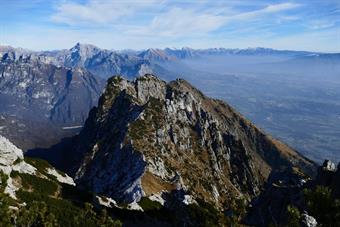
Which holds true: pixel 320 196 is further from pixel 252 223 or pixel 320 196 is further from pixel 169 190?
pixel 169 190

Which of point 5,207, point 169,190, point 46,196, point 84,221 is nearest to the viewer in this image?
point 5,207

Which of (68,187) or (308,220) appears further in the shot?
(68,187)

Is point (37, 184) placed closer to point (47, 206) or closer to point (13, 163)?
point (13, 163)

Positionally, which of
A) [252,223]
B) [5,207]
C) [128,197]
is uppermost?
[5,207]

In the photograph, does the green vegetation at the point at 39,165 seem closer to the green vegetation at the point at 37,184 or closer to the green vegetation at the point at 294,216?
the green vegetation at the point at 37,184

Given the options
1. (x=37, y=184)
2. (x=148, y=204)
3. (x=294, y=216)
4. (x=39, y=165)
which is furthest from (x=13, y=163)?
(x=294, y=216)

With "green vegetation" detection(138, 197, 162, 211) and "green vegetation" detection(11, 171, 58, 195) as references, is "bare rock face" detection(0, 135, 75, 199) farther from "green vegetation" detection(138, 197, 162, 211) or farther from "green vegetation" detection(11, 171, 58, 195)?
"green vegetation" detection(138, 197, 162, 211)

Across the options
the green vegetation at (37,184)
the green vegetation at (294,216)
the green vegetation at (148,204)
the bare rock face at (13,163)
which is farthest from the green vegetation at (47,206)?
the green vegetation at (294,216)

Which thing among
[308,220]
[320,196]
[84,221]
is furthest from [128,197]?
[320,196]

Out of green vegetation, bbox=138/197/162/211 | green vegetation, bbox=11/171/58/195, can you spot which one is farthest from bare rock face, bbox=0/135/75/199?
green vegetation, bbox=138/197/162/211

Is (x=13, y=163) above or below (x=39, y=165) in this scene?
above

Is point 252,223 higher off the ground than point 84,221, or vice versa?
point 84,221
